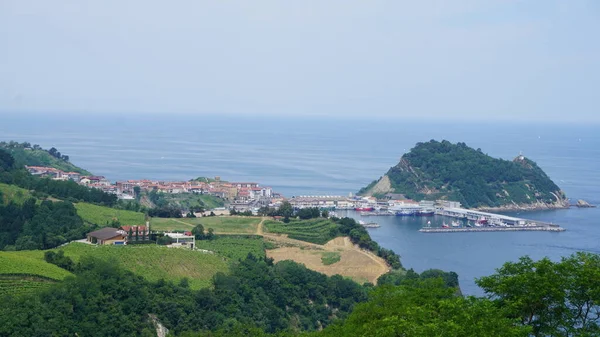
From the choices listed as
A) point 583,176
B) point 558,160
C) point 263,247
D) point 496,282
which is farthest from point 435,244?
point 558,160

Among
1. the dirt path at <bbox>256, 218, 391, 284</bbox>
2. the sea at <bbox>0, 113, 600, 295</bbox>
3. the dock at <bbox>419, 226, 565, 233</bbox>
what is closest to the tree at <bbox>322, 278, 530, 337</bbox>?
the dirt path at <bbox>256, 218, 391, 284</bbox>

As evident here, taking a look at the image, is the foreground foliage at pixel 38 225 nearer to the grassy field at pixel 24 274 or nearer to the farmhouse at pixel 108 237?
the farmhouse at pixel 108 237

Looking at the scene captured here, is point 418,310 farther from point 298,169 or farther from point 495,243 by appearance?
Result: point 298,169

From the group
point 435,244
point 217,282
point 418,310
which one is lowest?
point 435,244

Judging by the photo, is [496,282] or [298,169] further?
[298,169]

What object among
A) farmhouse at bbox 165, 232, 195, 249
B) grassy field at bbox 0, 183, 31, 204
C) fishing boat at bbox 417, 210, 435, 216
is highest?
grassy field at bbox 0, 183, 31, 204

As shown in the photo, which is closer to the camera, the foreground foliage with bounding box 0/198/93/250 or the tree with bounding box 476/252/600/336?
the tree with bounding box 476/252/600/336

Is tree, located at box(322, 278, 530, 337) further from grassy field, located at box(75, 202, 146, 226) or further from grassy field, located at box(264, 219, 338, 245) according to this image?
grassy field, located at box(264, 219, 338, 245)
